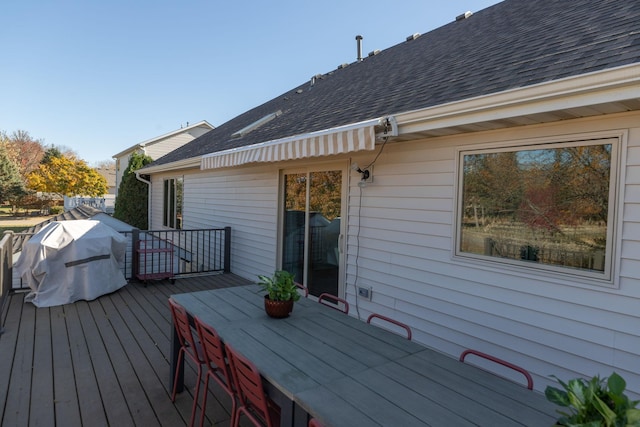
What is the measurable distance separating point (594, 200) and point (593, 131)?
522mm

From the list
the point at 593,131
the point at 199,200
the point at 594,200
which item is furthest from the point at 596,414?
the point at 199,200

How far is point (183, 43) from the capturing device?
13.4 m

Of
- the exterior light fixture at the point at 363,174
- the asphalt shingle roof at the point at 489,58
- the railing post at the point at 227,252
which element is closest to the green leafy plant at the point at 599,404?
the asphalt shingle roof at the point at 489,58

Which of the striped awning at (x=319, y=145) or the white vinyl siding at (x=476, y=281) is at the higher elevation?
the striped awning at (x=319, y=145)

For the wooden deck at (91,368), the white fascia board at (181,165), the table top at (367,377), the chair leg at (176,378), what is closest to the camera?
the table top at (367,377)

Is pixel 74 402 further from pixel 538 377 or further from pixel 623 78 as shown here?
pixel 623 78

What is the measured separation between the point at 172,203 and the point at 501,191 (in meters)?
10.6

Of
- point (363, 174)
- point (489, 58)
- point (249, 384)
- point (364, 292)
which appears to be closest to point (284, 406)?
point (249, 384)

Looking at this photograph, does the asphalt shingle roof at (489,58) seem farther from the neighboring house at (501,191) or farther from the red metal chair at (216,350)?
the red metal chair at (216,350)

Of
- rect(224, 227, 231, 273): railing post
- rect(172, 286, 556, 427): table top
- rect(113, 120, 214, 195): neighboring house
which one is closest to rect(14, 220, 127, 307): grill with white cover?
rect(224, 227, 231, 273): railing post

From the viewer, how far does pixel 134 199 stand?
49.6ft

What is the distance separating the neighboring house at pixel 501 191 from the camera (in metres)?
2.55

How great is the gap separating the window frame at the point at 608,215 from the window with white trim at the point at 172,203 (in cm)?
925

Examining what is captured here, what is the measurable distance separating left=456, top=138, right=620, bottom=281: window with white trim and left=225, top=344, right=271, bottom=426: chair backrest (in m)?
2.49
